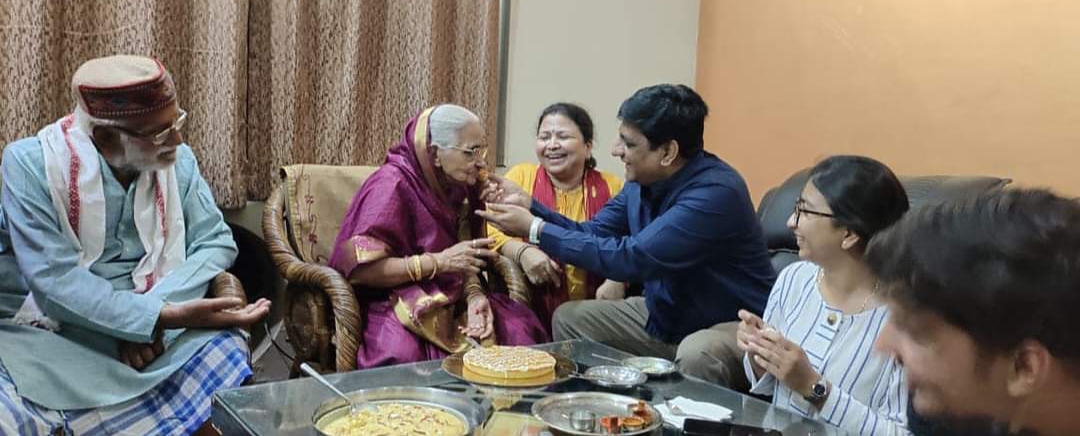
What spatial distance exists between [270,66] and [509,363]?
5.44ft

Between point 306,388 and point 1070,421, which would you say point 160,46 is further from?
point 1070,421

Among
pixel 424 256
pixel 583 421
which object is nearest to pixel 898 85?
pixel 424 256

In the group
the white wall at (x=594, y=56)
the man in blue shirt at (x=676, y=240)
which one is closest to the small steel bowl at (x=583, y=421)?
the man in blue shirt at (x=676, y=240)

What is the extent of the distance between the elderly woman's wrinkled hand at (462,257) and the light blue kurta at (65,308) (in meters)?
0.64

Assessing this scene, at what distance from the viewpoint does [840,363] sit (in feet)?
5.27

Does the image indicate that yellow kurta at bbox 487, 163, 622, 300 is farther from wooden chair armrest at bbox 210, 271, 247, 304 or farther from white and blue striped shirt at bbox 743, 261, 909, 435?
white and blue striped shirt at bbox 743, 261, 909, 435

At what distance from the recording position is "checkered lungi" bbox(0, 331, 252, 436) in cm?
164

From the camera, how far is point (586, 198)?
3.06m

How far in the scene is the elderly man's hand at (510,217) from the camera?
7.71ft

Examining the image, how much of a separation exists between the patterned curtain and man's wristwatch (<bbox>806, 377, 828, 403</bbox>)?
1976 millimetres

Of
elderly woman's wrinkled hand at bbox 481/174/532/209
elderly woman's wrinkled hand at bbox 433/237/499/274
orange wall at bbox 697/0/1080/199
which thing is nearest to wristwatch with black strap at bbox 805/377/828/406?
elderly woman's wrinkled hand at bbox 433/237/499/274

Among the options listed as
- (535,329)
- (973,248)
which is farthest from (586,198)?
(973,248)

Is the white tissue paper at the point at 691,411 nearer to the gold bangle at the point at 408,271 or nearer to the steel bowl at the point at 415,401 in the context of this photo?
the steel bowl at the point at 415,401

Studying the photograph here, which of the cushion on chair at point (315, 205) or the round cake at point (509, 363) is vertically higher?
the cushion on chair at point (315, 205)
